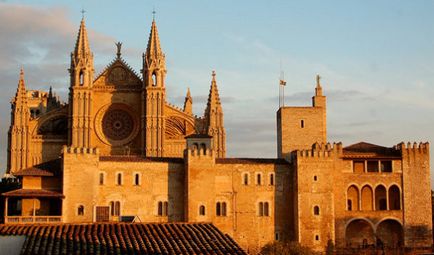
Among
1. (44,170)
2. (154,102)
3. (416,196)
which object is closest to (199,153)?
(44,170)

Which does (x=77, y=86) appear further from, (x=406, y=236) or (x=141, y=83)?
(x=406, y=236)

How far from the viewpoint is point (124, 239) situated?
32844mm

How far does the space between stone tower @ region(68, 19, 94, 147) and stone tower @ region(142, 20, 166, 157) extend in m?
5.94

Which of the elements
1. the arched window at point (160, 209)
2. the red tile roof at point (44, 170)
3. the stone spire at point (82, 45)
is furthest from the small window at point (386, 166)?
the stone spire at point (82, 45)

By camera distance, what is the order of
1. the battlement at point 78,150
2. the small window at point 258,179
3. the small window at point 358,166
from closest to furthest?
the battlement at point 78,150 → the small window at point 258,179 → the small window at point 358,166

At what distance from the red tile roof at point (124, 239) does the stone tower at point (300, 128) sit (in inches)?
1654

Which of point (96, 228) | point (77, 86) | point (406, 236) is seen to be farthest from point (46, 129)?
point (96, 228)

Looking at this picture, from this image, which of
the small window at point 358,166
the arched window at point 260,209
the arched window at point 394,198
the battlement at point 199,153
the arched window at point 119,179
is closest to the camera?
the arched window at point 119,179

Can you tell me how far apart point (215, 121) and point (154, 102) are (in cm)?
734

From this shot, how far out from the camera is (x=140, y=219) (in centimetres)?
6856

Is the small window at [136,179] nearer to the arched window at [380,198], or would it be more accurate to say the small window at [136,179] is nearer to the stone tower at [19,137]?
the arched window at [380,198]

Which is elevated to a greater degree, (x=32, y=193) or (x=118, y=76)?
(x=118, y=76)

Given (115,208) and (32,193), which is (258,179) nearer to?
(115,208)

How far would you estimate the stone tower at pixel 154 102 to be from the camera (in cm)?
9106
